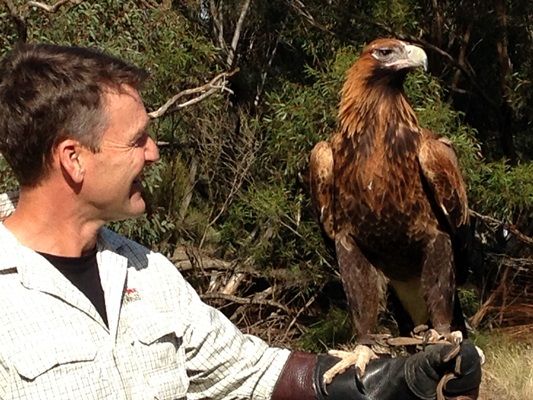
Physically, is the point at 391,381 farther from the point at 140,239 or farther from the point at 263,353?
the point at 140,239

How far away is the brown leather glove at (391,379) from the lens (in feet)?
10.2

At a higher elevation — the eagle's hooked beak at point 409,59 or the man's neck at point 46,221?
the man's neck at point 46,221

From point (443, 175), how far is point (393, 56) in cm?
79

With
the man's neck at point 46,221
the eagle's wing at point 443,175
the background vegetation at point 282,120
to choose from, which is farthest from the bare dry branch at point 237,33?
the man's neck at point 46,221

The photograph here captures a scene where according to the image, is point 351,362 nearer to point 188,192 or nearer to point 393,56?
point 393,56

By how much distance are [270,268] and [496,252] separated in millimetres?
2341

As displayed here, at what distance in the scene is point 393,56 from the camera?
213 inches

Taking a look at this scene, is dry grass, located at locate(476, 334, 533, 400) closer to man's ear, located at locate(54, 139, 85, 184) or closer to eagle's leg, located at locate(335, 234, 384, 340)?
eagle's leg, located at locate(335, 234, 384, 340)

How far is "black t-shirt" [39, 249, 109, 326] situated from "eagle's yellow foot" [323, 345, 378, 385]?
86 centimetres

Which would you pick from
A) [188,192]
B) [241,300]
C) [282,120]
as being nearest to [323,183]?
[282,120]

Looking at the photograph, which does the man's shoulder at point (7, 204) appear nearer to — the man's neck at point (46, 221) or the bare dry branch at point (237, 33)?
the man's neck at point (46, 221)

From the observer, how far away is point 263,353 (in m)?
3.08

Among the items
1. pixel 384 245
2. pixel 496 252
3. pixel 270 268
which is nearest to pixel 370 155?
pixel 384 245

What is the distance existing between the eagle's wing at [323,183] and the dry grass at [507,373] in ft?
9.03
